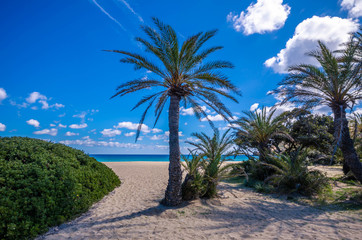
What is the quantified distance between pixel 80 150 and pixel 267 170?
11392 millimetres

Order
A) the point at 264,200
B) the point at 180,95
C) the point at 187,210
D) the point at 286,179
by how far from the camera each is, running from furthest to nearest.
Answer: the point at 286,179, the point at 264,200, the point at 180,95, the point at 187,210

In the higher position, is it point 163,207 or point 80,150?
point 80,150

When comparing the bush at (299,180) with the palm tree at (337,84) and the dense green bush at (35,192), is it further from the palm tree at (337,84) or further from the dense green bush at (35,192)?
the dense green bush at (35,192)

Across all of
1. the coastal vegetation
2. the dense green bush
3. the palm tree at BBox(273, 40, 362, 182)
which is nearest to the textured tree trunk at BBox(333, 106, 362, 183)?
the palm tree at BBox(273, 40, 362, 182)

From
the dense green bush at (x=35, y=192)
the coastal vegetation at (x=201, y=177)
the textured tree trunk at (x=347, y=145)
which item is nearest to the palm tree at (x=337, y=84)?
the textured tree trunk at (x=347, y=145)

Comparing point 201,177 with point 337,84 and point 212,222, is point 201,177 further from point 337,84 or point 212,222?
point 337,84

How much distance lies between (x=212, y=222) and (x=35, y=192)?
492 cm

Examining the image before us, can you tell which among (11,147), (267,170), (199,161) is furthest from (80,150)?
(267,170)

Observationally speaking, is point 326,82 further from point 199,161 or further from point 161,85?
point 161,85

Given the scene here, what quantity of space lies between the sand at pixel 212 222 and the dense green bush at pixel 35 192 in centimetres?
38

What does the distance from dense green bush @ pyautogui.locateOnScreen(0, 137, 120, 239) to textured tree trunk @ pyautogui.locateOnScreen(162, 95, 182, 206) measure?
302 centimetres

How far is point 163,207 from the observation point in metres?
6.76

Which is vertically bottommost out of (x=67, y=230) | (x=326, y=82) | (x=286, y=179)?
(x=67, y=230)

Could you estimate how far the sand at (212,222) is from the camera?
15.5 ft
